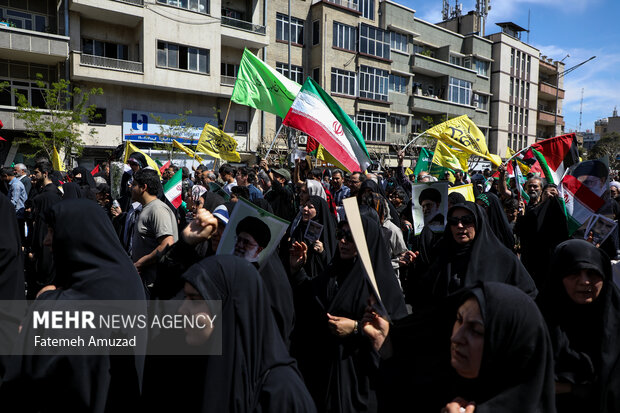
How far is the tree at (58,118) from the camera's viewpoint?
18484mm

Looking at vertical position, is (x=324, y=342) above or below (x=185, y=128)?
below

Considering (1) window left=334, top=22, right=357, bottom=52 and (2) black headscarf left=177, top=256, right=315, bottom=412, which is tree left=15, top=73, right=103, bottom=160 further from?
(2) black headscarf left=177, top=256, right=315, bottom=412

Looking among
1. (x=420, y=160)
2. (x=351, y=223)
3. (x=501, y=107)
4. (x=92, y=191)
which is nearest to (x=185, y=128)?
(x=420, y=160)

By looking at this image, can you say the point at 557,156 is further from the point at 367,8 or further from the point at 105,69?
the point at 367,8

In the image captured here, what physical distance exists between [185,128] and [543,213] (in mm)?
20028

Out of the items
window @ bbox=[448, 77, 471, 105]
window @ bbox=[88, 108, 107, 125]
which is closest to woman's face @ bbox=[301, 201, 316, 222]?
window @ bbox=[88, 108, 107, 125]

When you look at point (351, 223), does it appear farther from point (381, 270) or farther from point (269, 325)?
point (381, 270)

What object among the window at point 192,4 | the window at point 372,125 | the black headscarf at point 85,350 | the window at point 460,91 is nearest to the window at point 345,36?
the window at point 372,125

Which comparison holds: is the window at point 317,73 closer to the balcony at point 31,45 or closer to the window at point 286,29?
the window at point 286,29

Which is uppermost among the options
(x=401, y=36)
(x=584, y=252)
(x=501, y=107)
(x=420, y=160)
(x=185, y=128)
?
(x=401, y=36)

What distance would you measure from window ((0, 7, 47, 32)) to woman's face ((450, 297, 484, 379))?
78.4ft

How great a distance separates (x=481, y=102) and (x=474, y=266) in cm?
4366

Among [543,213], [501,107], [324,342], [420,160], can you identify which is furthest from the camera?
[501,107]

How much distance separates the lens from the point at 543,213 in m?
5.25
